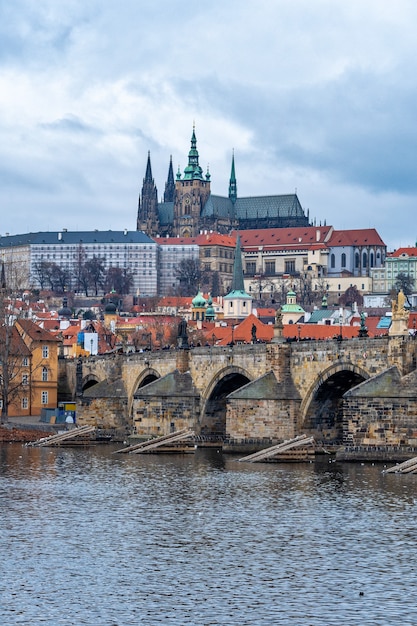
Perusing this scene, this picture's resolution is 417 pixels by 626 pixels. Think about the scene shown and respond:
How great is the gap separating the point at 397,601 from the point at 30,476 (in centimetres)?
2637

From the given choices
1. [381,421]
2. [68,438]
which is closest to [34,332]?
[68,438]

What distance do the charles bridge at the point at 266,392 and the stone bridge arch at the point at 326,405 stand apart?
4cm

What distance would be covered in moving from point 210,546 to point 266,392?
24863 mm

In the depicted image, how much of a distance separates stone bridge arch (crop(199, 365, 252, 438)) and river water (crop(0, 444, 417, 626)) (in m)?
13.9

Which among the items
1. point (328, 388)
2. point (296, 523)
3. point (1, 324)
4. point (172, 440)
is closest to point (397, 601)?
point (296, 523)

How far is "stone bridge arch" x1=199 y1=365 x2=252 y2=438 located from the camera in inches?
2827

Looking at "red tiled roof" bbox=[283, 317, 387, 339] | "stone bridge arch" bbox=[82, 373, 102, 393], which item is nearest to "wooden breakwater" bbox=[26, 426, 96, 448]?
"stone bridge arch" bbox=[82, 373, 102, 393]

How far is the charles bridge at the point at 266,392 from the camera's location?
181ft

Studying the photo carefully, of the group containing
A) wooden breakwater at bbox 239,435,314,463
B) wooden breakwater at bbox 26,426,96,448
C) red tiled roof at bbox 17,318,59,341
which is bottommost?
wooden breakwater at bbox 239,435,314,463

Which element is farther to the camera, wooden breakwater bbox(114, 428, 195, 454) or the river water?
wooden breakwater bbox(114, 428, 195, 454)

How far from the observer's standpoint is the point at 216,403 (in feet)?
239

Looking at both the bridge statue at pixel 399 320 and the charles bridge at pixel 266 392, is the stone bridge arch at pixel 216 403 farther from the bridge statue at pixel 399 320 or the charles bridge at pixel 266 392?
the bridge statue at pixel 399 320

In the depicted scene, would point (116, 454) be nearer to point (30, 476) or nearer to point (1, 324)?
point (30, 476)

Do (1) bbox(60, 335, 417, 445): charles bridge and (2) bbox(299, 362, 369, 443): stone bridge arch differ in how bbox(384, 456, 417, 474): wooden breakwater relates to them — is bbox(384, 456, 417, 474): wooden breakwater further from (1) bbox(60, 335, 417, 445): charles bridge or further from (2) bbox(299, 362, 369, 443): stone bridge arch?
(2) bbox(299, 362, 369, 443): stone bridge arch
